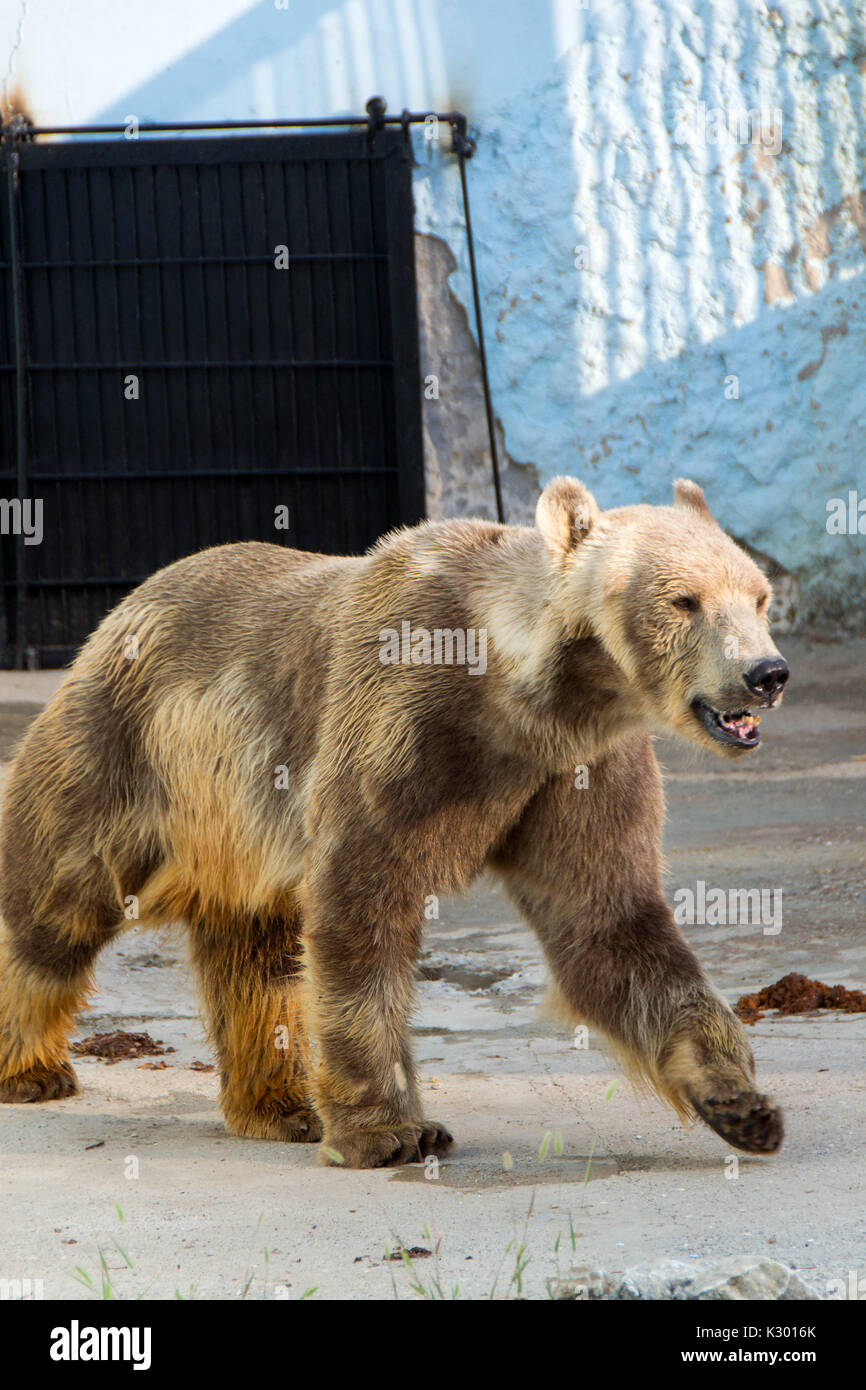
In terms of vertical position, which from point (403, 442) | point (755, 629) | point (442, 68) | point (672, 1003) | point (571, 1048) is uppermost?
point (442, 68)

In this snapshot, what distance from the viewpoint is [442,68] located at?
11523 mm

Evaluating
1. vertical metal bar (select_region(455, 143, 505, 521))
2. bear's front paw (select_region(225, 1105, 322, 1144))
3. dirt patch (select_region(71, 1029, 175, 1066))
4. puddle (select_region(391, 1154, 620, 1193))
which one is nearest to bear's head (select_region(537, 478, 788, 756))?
puddle (select_region(391, 1154, 620, 1193))

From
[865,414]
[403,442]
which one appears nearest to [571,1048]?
[403,442]

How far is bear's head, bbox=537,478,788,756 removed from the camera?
3154 mm

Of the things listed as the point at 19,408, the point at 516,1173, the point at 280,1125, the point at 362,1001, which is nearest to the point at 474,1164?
the point at 516,1173

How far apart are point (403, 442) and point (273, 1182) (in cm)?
878

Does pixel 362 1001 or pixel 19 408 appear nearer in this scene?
pixel 362 1001

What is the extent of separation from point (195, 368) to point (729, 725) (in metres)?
9.31

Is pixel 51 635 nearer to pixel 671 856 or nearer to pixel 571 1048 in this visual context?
pixel 671 856

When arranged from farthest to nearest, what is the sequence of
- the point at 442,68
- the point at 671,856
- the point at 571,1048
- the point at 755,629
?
the point at 442,68 < the point at 671,856 < the point at 571,1048 < the point at 755,629

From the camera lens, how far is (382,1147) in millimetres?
3689

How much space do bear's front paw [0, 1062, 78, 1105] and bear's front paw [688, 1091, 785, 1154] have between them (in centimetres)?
204

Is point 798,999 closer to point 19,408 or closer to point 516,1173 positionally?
point 516,1173

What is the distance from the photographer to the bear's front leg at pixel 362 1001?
3633 mm
